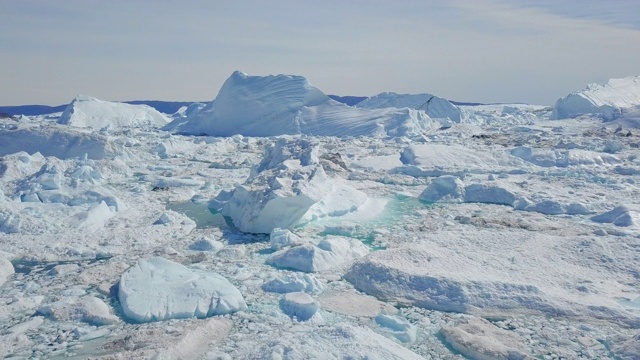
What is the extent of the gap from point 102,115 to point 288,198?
2015cm

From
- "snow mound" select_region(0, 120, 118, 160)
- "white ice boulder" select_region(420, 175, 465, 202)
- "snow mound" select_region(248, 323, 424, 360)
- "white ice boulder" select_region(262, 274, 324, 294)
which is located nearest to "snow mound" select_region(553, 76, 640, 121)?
"white ice boulder" select_region(420, 175, 465, 202)

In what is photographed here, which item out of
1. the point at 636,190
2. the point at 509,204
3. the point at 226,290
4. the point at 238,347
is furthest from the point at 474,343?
the point at 636,190

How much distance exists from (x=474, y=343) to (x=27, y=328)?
9.36 ft

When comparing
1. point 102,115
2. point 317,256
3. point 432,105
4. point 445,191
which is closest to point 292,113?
point 432,105

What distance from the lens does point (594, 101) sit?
2661cm

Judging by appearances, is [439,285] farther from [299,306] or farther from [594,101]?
[594,101]

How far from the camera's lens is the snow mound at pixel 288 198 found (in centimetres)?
Answer: 626

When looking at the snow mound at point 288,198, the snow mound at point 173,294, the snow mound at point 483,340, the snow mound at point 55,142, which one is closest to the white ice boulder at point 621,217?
the snow mound at point 288,198

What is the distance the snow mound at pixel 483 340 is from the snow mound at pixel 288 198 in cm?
278

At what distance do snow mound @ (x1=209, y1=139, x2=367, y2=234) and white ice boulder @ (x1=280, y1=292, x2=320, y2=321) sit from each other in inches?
86.4

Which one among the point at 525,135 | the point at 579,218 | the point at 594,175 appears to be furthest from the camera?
the point at 525,135

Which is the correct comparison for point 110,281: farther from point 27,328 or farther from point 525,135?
point 525,135

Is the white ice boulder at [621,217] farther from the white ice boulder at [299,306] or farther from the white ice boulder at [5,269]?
the white ice boulder at [5,269]

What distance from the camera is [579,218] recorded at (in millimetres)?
7047
